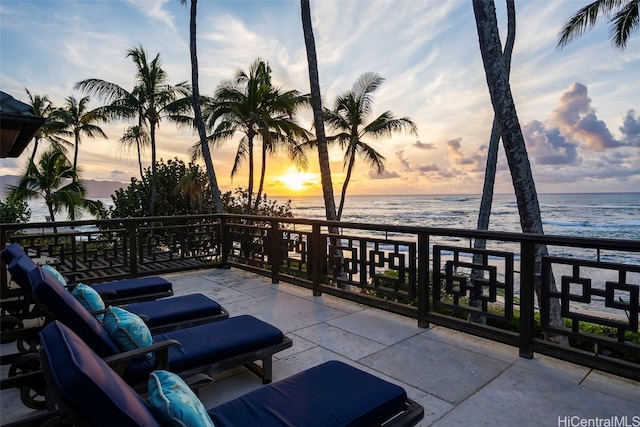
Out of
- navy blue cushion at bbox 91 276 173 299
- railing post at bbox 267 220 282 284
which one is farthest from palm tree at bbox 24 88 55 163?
navy blue cushion at bbox 91 276 173 299

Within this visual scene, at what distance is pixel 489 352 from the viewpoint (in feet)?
9.78

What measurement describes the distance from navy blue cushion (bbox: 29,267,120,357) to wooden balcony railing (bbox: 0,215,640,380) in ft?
8.58

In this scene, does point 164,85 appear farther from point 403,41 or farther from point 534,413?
point 534,413

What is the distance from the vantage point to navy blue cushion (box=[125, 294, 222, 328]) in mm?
2850

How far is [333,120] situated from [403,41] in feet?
20.4

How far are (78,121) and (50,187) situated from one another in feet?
16.5

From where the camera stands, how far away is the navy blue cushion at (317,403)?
154 cm

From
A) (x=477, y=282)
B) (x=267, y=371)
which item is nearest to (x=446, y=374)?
(x=477, y=282)

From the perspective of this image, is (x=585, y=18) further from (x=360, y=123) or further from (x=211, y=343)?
(x=211, y=343)

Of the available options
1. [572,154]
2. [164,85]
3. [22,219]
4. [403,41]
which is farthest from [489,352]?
[572,154]

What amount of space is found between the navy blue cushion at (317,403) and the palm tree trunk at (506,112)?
3.09 m

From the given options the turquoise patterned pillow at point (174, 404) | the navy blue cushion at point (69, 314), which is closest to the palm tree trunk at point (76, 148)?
the navy blue cushion at point (69, 314)

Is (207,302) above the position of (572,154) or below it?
below

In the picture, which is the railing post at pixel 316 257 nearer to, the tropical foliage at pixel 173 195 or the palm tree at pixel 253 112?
the palm tree at pixel 253 112
